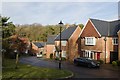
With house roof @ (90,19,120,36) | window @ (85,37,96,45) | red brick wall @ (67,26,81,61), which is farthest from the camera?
red brick wall @ (67,26,81,61)

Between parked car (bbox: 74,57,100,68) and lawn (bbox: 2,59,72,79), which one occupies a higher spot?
parked car (bbox: 74,57,100,68)

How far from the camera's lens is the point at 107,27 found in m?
44.3

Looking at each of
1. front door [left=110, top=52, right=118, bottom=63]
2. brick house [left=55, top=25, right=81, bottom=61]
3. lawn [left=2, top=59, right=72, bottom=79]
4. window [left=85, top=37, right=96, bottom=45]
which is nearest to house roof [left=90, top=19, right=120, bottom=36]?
window [left=85, top=37, right=96, bottom=45]

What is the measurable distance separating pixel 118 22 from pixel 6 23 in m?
26.1

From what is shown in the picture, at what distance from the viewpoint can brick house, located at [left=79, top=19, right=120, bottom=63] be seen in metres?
40.6

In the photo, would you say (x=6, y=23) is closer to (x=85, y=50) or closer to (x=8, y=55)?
(x=8, y=55)

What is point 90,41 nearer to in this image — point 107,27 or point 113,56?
point 107,27

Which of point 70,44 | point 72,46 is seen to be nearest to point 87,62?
point 72,46

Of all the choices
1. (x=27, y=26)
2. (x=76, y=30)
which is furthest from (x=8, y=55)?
(x=27, y=26)

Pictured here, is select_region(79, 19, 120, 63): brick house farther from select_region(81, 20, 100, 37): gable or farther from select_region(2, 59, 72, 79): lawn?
select_region(2, 59, 72, 79): lawn

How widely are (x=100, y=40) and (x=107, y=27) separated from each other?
15.2 ft

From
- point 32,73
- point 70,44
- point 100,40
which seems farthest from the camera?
point 70,44

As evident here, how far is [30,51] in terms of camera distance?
88.9 meters

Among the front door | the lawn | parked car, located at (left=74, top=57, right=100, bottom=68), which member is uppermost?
the front door
